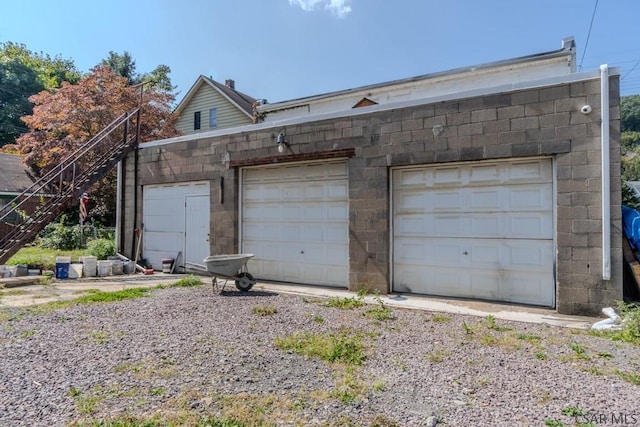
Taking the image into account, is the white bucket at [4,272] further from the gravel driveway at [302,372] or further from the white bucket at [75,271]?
the gravel driveway at [302,372]

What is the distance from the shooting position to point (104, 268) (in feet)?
31.8

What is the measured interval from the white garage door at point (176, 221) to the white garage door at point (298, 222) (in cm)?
135

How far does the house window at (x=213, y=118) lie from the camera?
2086 centimetres

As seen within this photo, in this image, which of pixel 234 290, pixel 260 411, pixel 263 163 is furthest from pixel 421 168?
pixel 260 411

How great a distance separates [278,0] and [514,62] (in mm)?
7648

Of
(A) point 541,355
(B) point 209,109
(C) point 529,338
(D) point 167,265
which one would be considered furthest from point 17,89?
(A) point 541,355

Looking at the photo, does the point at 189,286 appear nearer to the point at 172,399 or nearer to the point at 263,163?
the point at 263,163

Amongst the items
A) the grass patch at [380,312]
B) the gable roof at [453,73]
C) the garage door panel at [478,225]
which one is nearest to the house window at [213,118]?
the gable roof at [453,73]

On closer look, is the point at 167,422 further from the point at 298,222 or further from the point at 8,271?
the point at 8,271

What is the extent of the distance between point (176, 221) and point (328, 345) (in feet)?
23.8

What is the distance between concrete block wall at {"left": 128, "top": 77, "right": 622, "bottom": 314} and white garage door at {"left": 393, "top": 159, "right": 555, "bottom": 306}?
266mm

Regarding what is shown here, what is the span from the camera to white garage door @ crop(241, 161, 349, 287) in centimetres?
781

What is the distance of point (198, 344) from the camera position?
4281mm

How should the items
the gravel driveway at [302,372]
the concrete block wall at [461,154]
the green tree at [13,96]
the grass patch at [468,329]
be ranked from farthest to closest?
the green tree at [13,96] < the concrete block wall at [461,154] < the grass patch at [468,329] < the gravel driveway at [302,372]
